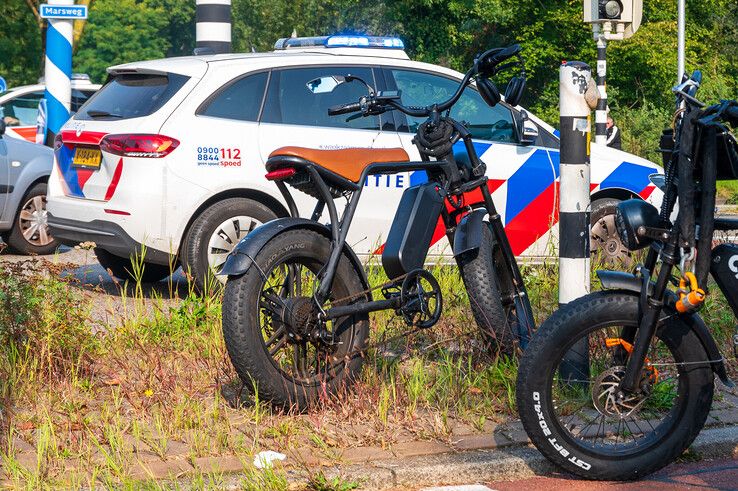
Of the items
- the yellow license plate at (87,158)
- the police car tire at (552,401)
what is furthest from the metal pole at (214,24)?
the police car tire at (552,401)

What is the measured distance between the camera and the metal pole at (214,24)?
41.7ft

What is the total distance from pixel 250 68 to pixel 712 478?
201 inches

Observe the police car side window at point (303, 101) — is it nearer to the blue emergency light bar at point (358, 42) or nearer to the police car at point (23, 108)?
the blue emergency light bar at point (358, 42)

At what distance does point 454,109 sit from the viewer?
29.9ft

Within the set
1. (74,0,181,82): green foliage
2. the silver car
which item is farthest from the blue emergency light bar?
(74,0,181,82): green foliage

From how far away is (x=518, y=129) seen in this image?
9000 millimetres

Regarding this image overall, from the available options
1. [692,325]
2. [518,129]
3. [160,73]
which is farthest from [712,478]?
[160,73]

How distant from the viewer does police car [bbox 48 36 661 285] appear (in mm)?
8281

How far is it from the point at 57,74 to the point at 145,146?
7007 millimetres

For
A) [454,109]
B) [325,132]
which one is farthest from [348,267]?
[454,109]

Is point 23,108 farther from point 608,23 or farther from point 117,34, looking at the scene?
point 117,34

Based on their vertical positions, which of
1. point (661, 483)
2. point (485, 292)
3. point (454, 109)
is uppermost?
point (454, 109)

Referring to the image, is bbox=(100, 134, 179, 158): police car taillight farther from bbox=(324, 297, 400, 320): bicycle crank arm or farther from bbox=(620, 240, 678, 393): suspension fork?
bbox=(620, 240, 678, 393): suspension fork

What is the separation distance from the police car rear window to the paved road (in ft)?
15.4
